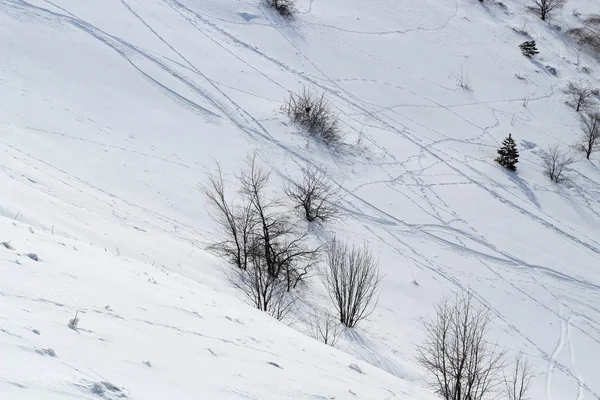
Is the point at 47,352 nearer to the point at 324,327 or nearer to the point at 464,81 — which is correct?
the point at 324,327

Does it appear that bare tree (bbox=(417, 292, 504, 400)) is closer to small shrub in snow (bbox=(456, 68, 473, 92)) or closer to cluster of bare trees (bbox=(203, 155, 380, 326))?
cluster of bare trees (bbox=(203, 155, 380, 326))

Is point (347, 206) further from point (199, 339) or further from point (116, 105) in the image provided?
point (199, 339)

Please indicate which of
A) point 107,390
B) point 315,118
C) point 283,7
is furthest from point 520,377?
point 283,7

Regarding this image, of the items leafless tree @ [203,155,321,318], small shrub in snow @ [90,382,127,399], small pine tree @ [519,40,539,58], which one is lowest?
small shrub in snow @ [90,382,127,399]

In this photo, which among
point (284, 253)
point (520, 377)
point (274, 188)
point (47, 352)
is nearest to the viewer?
point (47, 352)

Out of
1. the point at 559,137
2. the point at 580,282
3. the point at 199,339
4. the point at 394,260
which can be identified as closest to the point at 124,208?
the point at 394,260

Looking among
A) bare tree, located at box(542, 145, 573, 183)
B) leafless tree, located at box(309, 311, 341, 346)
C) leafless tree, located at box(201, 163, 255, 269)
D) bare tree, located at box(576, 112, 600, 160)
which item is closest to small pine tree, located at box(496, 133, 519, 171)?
bare tree, located at box(542, 145, 573, 183)

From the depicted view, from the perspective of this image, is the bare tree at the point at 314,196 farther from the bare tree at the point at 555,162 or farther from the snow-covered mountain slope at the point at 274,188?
the bare tree at the point at 555,162
